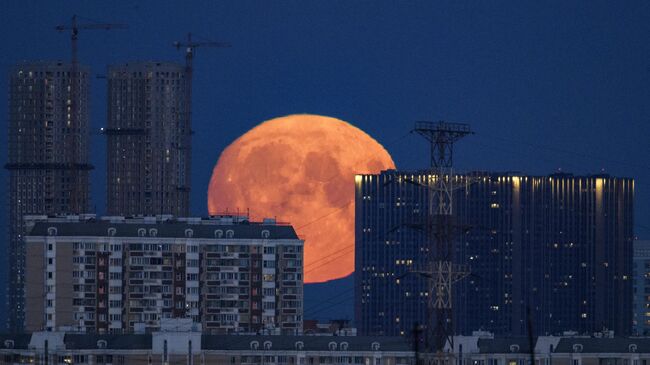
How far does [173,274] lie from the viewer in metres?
173

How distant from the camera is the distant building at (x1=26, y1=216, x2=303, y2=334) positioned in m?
168

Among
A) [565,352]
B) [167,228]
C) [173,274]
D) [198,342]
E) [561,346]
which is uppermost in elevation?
[167,228]

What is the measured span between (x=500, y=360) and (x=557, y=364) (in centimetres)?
374

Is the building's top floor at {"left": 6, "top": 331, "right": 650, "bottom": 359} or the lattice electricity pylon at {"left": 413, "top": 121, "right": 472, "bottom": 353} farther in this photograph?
the building's top floor at {"left": 6, "top": 331, "right": 650, "bottom": 359}

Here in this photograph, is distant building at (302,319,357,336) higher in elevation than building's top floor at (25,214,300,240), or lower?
lower

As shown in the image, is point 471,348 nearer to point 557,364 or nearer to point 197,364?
point 557,364

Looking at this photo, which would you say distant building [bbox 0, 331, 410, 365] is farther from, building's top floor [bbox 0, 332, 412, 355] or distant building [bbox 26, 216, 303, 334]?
distant building [bbox 26, 216, 303, 334]

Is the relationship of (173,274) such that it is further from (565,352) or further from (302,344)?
(565,352)

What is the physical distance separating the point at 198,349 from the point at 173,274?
45.9m

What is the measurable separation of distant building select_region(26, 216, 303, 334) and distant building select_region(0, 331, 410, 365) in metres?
34.9

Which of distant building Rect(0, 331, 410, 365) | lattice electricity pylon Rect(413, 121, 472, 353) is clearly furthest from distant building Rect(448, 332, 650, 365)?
lattice electricity pylon Rect(413, 121, 472, 353)

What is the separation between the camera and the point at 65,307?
167 meters

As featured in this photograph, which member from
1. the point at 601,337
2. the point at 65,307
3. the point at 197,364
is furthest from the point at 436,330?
the point at 65,307

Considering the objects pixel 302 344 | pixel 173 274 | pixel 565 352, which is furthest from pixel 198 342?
pixel 173 274
